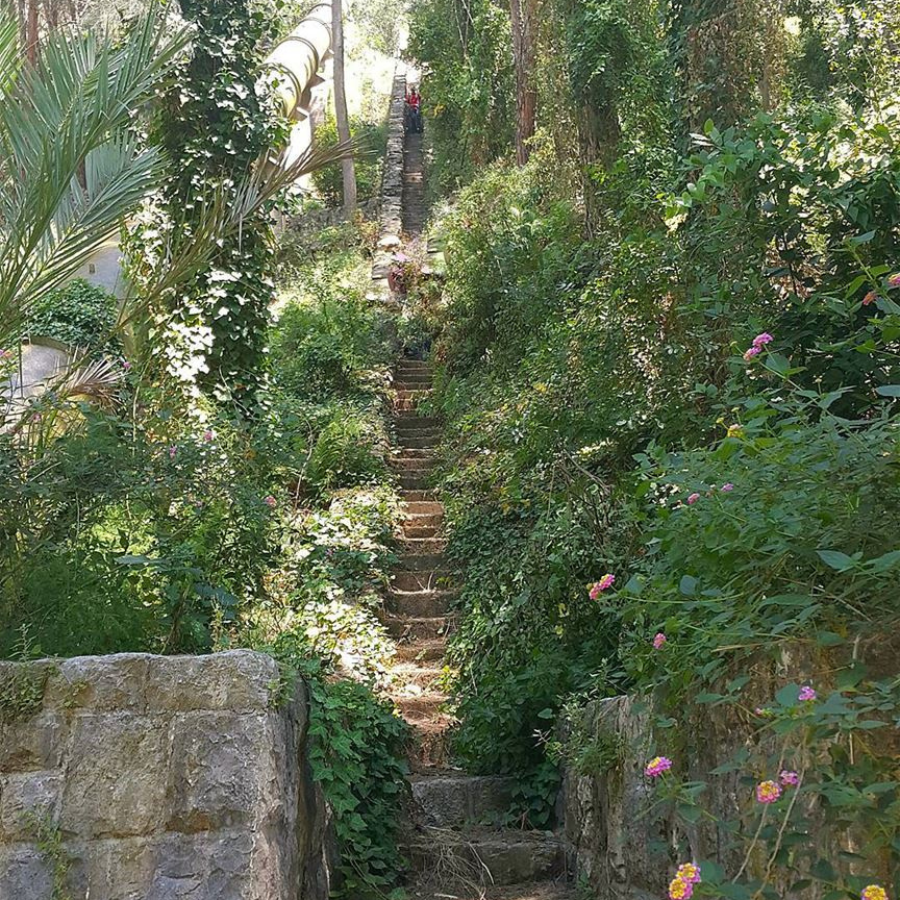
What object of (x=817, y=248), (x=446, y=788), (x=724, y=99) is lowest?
(x=446, y=788)

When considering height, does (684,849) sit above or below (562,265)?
below

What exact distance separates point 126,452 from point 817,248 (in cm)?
309

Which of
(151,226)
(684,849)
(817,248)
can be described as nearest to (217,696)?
(684,849)

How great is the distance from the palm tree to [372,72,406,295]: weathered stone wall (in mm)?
9676

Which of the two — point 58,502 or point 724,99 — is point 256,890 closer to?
point 58,502

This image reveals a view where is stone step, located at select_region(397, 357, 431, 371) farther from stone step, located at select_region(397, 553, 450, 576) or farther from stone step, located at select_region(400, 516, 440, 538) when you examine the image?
stone step, located at select_region(397, 553, 450, 576)

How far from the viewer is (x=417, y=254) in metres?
15.6

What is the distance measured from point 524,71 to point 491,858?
11700 millimetres

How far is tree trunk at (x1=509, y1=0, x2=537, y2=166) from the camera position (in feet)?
43.8

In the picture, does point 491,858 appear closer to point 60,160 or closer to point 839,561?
point 839,561

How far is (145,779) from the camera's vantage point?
2.76 metres

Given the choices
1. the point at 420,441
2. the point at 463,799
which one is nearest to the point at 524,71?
the point at 420,441

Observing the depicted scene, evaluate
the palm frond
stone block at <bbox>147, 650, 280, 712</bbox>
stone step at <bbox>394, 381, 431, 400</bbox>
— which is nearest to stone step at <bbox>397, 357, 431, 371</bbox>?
stone step at <bbox>394, 381, 431, 400</bbox>

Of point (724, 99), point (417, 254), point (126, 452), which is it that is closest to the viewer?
point (126, 452)
